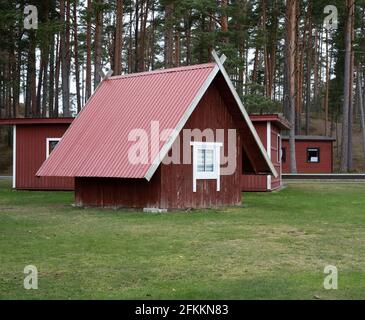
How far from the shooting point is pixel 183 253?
984 cm

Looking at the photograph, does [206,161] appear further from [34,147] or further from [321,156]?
[321,156]

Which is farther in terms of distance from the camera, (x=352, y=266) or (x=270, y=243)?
(x=270, y=243)

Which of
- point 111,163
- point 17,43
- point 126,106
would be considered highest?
point 17,43

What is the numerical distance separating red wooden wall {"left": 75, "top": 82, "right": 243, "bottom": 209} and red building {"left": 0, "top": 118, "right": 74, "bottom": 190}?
9038 millimetres

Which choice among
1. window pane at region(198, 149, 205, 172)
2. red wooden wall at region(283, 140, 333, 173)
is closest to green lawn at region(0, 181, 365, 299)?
window pane at region(198, 149, 205, 172)

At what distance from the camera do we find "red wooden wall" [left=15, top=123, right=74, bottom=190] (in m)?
27.2

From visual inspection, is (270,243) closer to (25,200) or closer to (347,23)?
(25,200)

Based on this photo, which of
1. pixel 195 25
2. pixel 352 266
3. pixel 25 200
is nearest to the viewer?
pixel 352 266

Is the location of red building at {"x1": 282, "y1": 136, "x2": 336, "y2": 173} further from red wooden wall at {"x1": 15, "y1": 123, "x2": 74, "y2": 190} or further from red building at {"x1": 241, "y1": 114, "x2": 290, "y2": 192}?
red wooden wall at {"x1": 15, "y1": 123, "x2": 74, "y2": 190}

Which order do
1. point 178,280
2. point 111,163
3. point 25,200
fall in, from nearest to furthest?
point 178,280, point 111,163, point 25,200
